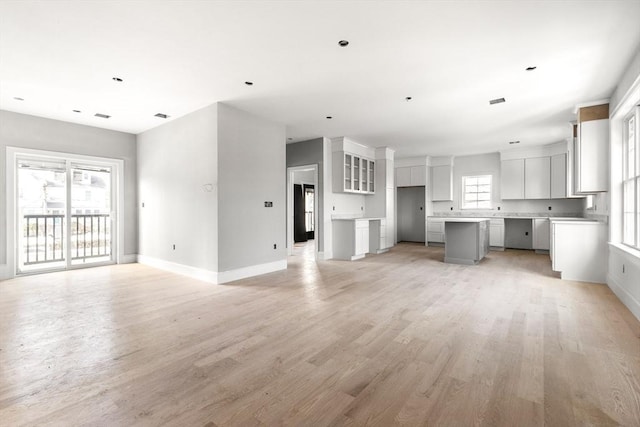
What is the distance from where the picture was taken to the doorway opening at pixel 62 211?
5.21 metres

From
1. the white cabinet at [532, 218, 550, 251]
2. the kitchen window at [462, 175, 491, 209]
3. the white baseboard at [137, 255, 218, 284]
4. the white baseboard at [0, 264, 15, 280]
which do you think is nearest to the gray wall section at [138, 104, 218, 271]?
the white baseboard at [137, 255, 218, 284]

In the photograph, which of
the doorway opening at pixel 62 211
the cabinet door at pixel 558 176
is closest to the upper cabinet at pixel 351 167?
the cabinet door at pixel 558 176

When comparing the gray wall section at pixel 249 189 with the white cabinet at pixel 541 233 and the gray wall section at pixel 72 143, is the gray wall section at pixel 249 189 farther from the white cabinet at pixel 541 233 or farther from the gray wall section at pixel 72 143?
the white cabinet at pixel 541 233

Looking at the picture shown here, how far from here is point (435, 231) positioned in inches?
365

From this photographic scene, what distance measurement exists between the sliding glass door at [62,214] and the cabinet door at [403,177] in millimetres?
7787

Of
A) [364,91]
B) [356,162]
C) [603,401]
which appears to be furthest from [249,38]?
[356,162]

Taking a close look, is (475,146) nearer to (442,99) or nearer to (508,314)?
(442,99)

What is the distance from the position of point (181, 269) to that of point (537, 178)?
8765 millimetres

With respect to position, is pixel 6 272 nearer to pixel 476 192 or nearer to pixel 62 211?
pixel 62 211

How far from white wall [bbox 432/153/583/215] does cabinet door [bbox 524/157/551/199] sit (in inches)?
16.7

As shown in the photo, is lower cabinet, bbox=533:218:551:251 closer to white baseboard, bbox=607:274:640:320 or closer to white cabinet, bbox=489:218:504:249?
white cabinet, bbox=489:218:504:249

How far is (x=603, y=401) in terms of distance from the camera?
174 cm

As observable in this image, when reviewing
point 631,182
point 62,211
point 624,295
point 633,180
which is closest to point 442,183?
point 631,182

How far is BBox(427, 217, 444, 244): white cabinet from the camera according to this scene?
9.18m
